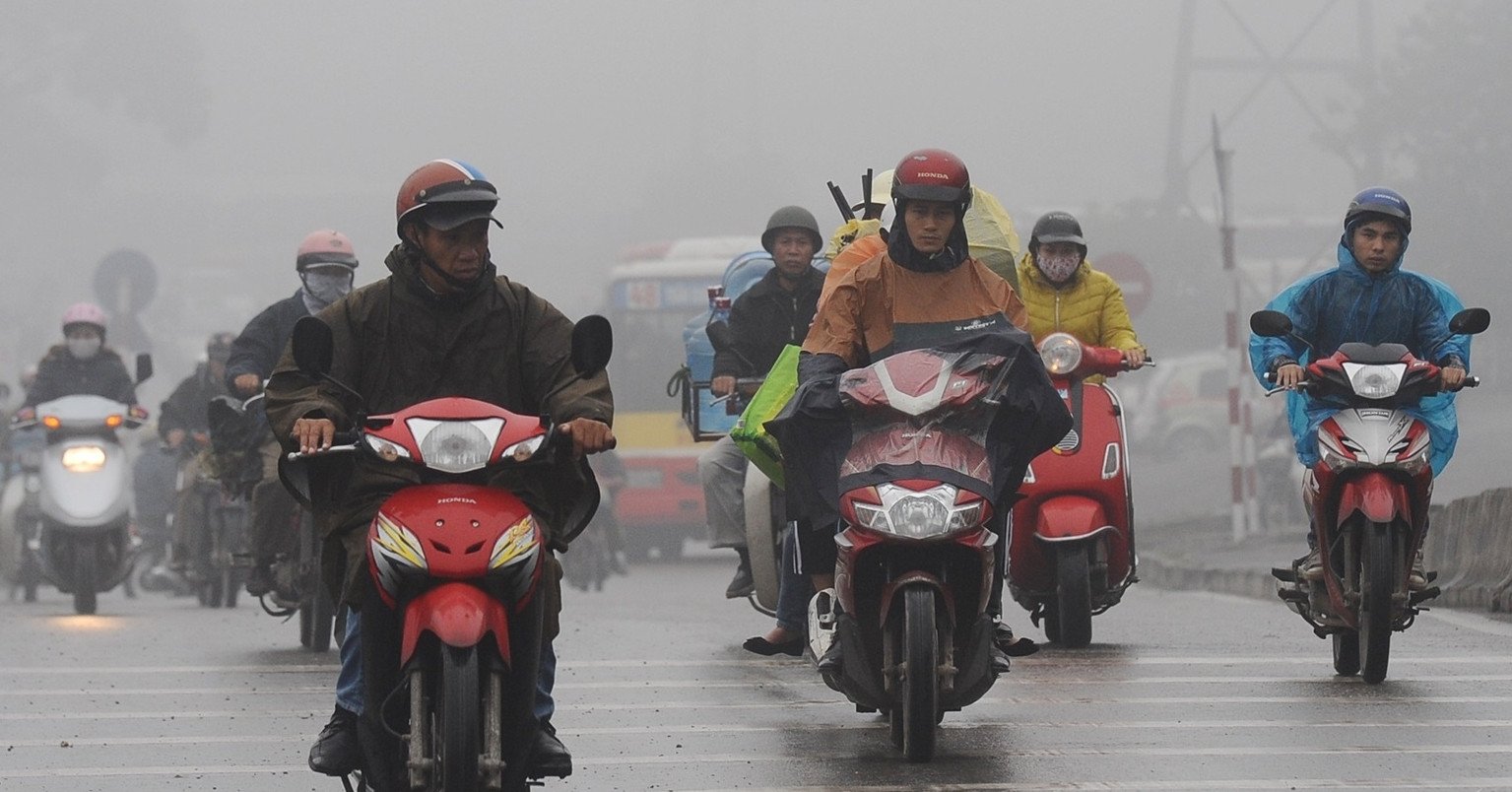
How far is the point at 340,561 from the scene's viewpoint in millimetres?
7152

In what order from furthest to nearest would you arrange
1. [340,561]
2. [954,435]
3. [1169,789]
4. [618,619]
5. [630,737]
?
1. [618,619]
2. [630,737]
3. [954,435]
4. [1169,789]
5. [340,561]

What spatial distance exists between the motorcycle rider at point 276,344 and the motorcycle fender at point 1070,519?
3361 mm

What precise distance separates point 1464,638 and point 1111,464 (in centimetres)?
171

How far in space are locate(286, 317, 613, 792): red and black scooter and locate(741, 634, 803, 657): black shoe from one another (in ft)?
13.9

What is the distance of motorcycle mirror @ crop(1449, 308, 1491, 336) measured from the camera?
10281 mm

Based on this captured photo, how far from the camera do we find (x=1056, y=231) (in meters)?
12.5

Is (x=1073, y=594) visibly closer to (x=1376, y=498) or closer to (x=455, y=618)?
(x=1376, y=498)

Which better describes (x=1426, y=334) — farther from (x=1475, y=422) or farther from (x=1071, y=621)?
(x=1475, y=422)

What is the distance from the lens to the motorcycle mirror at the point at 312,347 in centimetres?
689

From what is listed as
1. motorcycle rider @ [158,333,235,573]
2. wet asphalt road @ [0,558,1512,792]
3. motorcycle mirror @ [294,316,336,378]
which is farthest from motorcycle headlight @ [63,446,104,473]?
motorcycle mirror @ [294,316,336,378]

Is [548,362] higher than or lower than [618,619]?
higher

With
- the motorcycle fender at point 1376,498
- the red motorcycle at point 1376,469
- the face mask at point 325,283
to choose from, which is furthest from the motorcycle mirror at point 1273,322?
the face mask at point 325,283

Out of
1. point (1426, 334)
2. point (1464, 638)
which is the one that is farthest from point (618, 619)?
point (1426, 334)

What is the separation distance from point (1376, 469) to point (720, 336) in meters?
3.60
